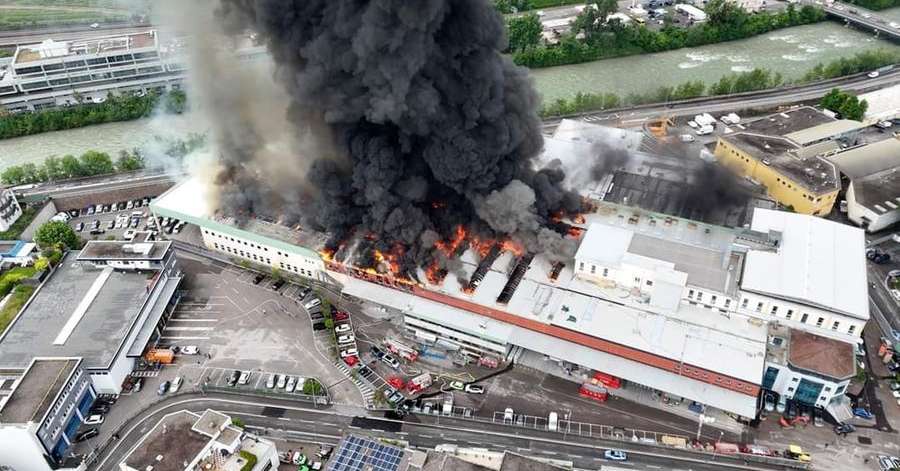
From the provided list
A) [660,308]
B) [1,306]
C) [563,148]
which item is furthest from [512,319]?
[1,306]

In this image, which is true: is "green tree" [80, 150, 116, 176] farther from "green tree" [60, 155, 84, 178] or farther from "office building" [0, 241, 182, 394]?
"office building" [0, 241, 182, 394]

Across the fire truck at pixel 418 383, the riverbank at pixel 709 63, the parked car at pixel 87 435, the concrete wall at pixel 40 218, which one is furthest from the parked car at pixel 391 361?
the riverbank at pixel 709 63

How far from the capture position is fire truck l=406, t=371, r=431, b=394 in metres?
43.7

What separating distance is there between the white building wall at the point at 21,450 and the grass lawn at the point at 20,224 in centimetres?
2474

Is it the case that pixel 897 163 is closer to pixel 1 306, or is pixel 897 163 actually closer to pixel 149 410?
pixel 149 410

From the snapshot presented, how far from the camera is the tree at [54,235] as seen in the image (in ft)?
178

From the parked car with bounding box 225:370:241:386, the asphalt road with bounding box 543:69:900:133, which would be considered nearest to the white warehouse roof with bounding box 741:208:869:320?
the asphalt road with bounding box 543:69:900:133

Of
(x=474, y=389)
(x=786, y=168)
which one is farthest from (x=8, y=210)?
(x=786, y=168)

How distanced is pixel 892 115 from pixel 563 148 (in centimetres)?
3643

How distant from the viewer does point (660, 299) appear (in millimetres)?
44062

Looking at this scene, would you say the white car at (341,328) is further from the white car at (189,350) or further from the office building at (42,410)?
the office building at (42,410)

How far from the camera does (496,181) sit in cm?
4816

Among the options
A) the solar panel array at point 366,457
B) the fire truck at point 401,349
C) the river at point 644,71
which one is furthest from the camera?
the river at point 644,71

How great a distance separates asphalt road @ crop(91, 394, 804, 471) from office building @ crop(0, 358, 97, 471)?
2.66 metres
